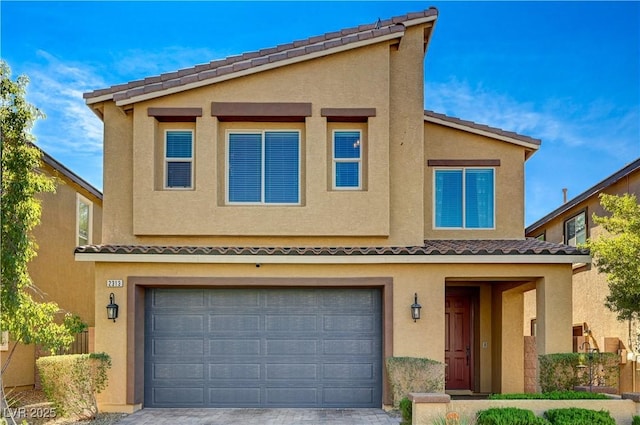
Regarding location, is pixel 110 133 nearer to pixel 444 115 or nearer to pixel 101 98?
pixel 101 98

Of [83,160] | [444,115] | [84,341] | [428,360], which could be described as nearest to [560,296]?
[428,360]

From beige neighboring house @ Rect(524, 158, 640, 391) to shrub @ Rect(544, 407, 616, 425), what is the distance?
21.2 ft

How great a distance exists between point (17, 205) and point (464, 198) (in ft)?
33.1

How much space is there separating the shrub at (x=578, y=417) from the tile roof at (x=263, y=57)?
8.37m

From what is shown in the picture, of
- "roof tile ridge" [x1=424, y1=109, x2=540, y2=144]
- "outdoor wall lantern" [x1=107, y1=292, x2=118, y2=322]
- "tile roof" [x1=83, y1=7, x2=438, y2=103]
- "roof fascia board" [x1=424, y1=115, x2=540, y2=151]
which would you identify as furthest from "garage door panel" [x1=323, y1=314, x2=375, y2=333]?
"tile roof" [x1=83, y1=7, x2=438, y2=103]

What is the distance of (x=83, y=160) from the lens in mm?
22750

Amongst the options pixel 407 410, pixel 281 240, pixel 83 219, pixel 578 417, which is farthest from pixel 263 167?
pixel 83 219

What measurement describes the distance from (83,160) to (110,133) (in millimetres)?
9445

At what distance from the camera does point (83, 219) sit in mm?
19656

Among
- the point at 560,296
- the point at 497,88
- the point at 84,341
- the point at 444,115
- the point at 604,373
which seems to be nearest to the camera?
the point at 604,373

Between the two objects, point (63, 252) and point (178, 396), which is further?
point (63, 252)

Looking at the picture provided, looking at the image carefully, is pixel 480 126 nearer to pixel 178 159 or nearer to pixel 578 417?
pixel 178 159

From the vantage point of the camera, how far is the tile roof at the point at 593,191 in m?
16.9

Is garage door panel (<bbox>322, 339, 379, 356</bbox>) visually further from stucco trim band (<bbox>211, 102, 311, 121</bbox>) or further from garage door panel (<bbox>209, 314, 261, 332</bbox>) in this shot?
stucco trim band (<bbox>211, 102, 311, 121</bbox>)
